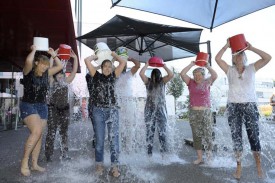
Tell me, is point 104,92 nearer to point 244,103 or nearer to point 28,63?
point 28,63

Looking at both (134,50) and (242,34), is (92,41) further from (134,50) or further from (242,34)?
(242,34)

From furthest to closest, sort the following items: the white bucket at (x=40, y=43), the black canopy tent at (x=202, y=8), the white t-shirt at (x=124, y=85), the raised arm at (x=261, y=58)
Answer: the black canopy tent at (x=202, y=8), the white t-shirt at (x=124, y=85), the white bucket at (x=40, y=43), the raised arm at (x=261, y=58)

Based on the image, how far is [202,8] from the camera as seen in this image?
6352 mm

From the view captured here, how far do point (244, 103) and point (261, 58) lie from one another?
2.18 ft

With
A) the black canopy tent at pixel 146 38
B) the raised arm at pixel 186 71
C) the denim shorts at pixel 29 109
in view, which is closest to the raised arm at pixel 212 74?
the raised arm at pixel 186 71

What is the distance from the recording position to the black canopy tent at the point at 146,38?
6250 mm

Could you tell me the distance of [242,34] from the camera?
13.1 ft

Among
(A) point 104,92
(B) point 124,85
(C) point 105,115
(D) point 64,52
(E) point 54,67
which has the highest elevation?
(D) point 64,52

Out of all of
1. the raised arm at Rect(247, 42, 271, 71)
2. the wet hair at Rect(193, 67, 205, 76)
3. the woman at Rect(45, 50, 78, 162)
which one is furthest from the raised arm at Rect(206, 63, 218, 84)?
the woman at Rect(45, 50, 78, 162)

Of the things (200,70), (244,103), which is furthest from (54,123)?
(244,103)

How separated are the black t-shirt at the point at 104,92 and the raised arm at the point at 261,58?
196cm

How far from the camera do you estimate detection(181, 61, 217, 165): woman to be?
16.4 feet

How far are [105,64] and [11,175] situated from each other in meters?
2.02

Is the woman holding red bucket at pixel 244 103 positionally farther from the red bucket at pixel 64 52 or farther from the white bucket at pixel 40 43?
the white bucket at pixel 40 43
